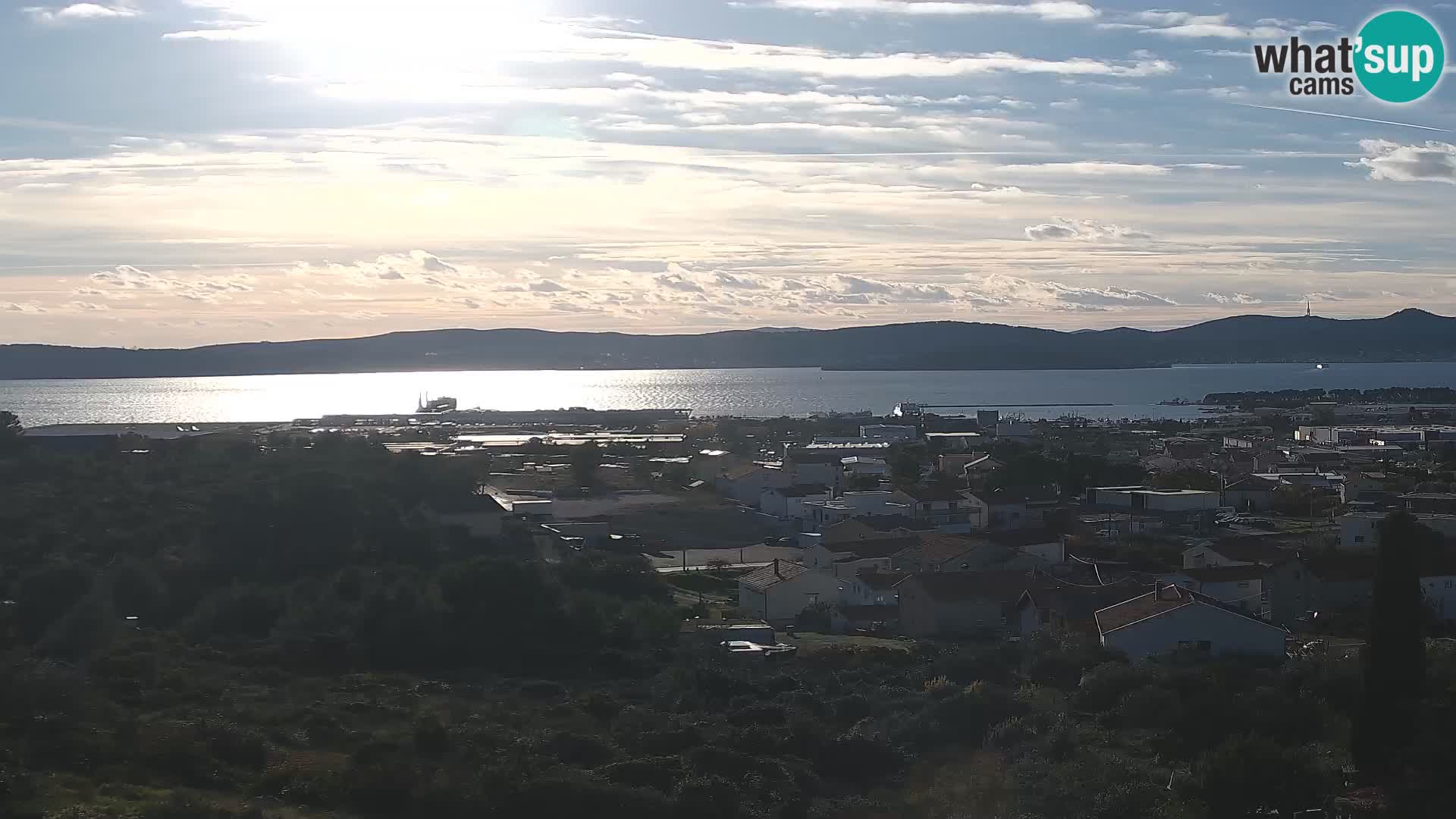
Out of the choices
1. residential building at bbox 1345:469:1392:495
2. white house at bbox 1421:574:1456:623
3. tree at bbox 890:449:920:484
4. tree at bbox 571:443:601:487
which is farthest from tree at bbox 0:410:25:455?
residential building at bbox 1345:469:1392:495

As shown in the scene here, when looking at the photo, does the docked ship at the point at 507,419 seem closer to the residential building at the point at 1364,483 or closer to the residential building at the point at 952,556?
the residential building at the point at 1364,483

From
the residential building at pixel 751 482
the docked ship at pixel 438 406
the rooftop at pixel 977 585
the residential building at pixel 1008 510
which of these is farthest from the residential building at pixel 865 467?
the docked ship at pixel 438 406

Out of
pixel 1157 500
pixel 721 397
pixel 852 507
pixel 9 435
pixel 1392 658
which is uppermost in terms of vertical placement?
pixel 9 435

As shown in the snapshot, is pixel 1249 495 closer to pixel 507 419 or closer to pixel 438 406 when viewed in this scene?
pixel 507 419

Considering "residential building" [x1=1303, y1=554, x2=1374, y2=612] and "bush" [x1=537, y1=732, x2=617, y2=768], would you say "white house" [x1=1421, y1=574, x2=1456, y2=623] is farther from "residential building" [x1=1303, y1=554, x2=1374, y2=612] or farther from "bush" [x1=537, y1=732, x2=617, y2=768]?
"bush" [x1=537, y1=732, x2=617, y2=768]

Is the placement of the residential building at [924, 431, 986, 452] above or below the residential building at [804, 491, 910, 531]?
above

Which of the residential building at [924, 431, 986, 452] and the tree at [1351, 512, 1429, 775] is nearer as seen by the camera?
the tree at [1351, 512, 1429, 775]

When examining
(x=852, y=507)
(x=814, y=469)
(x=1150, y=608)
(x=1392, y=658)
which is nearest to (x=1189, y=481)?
(x=814, y=469)
